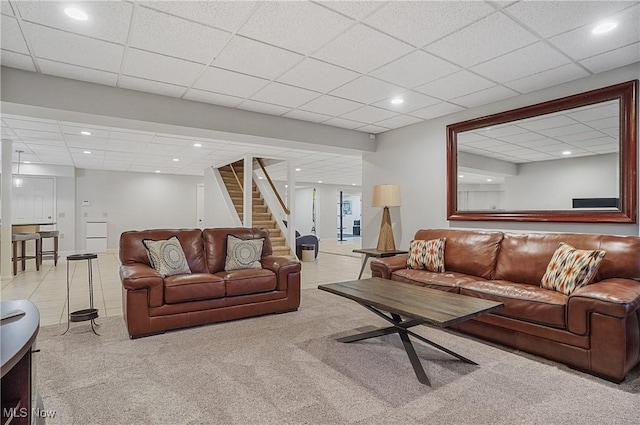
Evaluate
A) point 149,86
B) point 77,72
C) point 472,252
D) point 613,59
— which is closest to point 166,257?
point 149,86

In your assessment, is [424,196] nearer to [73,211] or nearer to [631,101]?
[631,101]

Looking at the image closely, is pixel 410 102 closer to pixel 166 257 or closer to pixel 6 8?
pixel 166 257

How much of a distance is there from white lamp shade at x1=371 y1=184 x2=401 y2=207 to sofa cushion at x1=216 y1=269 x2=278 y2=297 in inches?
84.6

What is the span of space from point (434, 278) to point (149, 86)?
3.65 m

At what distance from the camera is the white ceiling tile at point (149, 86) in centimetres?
364

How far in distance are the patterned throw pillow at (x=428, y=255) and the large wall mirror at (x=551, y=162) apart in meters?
0.82

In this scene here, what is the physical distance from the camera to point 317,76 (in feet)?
11.7

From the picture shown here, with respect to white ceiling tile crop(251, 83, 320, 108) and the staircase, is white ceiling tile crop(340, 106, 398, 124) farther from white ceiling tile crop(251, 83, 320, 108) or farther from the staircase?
the staircase

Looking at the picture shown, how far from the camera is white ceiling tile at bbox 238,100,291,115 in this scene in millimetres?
4438

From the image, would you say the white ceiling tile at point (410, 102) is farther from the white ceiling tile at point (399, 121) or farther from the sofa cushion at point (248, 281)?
the sofa cushion at point (248, 281)

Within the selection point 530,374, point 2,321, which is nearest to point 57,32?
point 2,321

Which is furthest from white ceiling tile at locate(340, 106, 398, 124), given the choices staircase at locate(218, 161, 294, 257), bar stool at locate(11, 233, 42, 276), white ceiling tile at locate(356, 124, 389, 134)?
bar stool at locate(11, 233, 42, 276)

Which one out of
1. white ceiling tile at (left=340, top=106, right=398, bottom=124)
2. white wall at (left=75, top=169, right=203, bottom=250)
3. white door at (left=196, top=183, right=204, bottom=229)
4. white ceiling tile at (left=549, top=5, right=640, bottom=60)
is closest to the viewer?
white ceiling tile at (left=549, top=5, right=640, bottom=60)

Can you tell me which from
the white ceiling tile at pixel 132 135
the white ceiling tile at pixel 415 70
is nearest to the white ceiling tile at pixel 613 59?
the white ceiling tile at pixel 415 70
